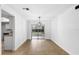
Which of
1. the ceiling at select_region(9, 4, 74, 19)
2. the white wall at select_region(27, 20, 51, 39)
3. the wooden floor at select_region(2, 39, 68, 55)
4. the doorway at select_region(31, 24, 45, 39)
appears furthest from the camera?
the doorway at select_region(31, 24, 45, 39)

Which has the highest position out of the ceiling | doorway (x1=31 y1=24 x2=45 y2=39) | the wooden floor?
the ceiling

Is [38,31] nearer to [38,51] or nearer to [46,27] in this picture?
[46,27]

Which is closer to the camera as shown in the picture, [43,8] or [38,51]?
[43,8]

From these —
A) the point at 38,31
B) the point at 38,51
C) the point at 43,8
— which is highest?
the point at 43,8

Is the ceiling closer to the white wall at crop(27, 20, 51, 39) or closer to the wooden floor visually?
the wooden floor

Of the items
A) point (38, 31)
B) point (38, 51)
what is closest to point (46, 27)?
point (38, 31)

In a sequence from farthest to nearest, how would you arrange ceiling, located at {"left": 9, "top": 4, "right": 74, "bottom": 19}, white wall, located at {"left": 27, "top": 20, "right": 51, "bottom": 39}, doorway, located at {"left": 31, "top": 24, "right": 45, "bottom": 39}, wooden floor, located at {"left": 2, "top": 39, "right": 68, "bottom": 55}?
doorway, located at {"left": 31, "top": 24, "right": 45, "bottom": 39}
white wall, located at {"left": 27, "top": 20, "right": 51, "bottom": 39}
wooden floor, located at {"left": 2, "top": 39, "right": 68, "bottom": 55}
ceiling, located at {"left": 9, "top": 4, "right": 74, "bottom": 19}

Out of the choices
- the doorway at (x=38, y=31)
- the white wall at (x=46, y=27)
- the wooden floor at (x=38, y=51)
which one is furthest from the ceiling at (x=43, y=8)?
the doorway at (x=38, y=31)

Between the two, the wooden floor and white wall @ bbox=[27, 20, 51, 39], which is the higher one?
white wall @ bbox=[27, 20, 51, 39]

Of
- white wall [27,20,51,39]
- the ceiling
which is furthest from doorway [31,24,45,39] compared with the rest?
the ceiling

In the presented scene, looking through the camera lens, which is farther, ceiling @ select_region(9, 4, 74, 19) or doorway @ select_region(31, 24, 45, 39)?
doorway @ select_region(31, 24, 45, 39)

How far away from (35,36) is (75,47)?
726 cm

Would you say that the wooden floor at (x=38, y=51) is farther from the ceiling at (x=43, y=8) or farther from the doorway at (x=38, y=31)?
the doorway at (x=38, y=31)
